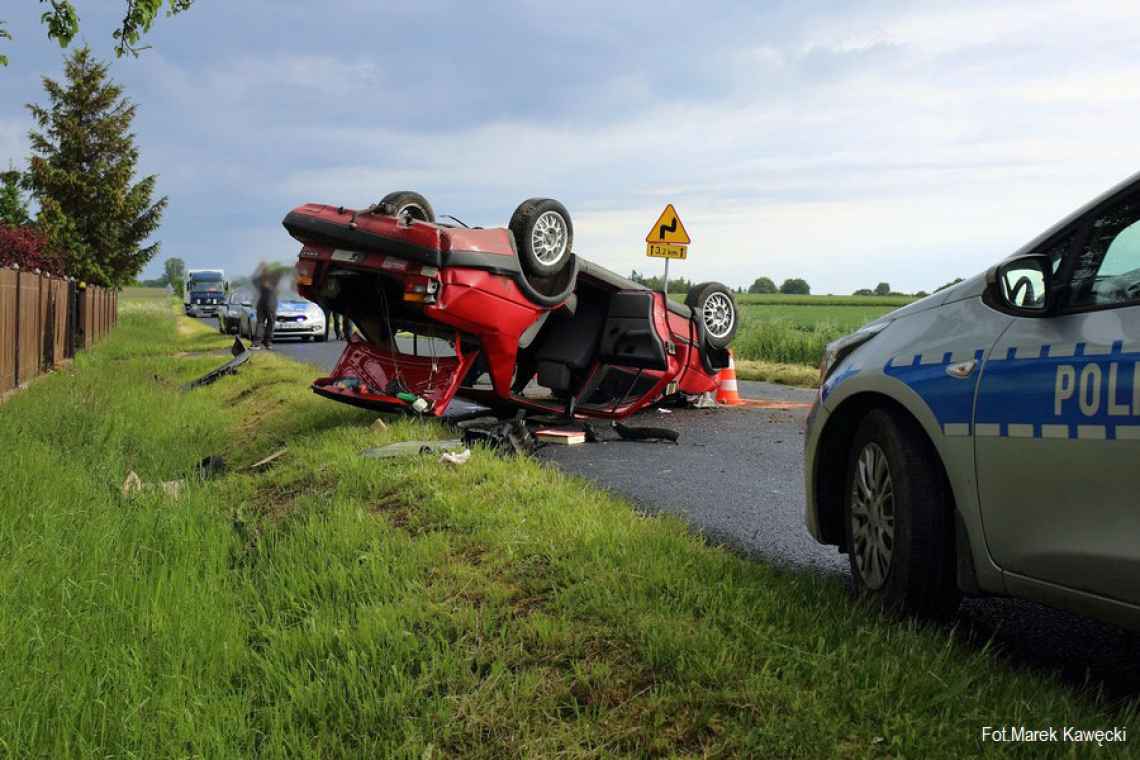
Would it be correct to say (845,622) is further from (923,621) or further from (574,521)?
(574,521)

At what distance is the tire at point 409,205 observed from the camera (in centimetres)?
802

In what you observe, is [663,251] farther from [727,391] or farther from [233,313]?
[233,313]

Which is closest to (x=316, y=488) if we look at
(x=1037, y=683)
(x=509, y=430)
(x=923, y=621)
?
(x=509, y=430)

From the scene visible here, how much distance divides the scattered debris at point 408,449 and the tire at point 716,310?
3.91 m

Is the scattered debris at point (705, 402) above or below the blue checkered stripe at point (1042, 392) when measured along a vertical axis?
below

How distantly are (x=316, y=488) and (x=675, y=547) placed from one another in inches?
115

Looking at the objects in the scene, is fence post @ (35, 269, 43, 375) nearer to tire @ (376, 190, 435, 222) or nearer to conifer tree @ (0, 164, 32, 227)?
tire @ (376, 190, 435, 222)

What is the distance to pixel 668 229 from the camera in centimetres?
1823

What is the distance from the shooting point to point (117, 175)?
4394 centimetres

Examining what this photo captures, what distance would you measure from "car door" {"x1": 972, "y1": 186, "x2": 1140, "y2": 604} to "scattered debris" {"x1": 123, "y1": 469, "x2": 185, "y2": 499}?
5024 mm

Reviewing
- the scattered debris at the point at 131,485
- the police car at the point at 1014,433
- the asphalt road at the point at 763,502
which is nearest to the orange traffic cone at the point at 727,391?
the asphalt road at the point at 763,502

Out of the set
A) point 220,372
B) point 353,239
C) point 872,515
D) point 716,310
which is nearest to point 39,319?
point 220,372

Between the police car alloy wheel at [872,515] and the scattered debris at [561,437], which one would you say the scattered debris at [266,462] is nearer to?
the scattered debris at [561,437]

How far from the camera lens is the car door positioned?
2506 millimetres
